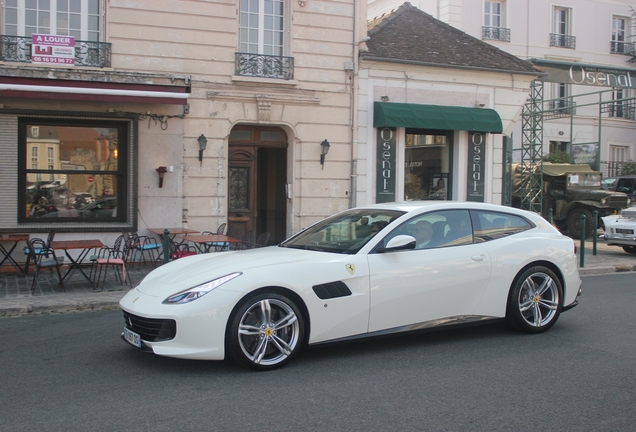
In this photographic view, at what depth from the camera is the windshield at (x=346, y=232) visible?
6.32 meters

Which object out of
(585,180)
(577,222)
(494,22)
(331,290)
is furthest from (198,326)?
(494,22)

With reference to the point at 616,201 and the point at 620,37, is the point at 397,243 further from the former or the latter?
the point at 620,37

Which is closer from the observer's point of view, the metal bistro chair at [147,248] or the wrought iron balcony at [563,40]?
the metal bistro chair at [147,248]

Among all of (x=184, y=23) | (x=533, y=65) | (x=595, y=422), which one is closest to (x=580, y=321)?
(x=595, y=422)

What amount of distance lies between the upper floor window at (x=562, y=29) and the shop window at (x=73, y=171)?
2405 centimetres

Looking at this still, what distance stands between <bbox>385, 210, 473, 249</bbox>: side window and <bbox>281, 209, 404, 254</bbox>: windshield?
18 centimetres

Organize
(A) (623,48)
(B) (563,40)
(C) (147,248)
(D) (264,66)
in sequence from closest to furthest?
1. (C) (147,248)
2. (D) (264,66)
3. (B) (563,40)
4. (A) (623,48)

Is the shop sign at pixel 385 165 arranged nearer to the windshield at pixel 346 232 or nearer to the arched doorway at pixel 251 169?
the arched doorway at pixel 251 169

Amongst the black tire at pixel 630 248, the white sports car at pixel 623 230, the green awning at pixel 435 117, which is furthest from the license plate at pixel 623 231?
the green awning at pixel 435 117

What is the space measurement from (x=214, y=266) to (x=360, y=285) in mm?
1340

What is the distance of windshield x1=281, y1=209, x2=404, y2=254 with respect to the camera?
6.32m

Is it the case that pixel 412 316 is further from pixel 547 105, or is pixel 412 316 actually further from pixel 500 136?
pixel 547 105

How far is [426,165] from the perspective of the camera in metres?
16.4

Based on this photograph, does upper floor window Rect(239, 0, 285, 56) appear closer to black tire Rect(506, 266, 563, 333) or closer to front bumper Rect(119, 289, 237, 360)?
black tire Rect(506, 266, 563, 333)
